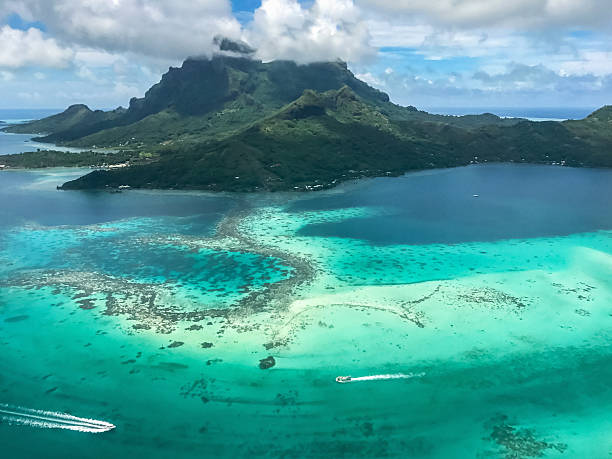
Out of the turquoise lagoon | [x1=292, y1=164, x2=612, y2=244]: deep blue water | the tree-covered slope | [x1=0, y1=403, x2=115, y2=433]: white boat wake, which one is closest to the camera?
the turquoise lagoon

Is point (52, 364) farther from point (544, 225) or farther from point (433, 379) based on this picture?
point (544, 225)

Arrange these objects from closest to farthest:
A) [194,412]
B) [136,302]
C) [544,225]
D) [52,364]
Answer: [194,412]
[52,364]
[136,302]
[544,225]

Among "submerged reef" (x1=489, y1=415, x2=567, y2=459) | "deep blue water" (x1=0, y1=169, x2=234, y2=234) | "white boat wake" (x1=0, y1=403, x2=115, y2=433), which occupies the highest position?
"deep blue water" (x1=0, y1=169, x2=234, y2=234)

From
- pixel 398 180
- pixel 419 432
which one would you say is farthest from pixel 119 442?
pixel 398 180

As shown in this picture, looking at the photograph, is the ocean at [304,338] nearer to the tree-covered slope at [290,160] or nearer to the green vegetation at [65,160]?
the tree-covered slope at [290,160]

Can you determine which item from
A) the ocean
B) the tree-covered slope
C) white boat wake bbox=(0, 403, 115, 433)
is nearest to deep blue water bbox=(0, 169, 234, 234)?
the ocean

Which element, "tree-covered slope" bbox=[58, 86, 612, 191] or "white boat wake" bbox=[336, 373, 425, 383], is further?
"tree-covered slope" bbox=[58, 86, 612, 191]

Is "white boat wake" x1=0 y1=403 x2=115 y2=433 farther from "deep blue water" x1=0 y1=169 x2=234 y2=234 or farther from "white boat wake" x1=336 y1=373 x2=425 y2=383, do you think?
"deep blue water" x1=0 y1=169 x2=234 y2=234
